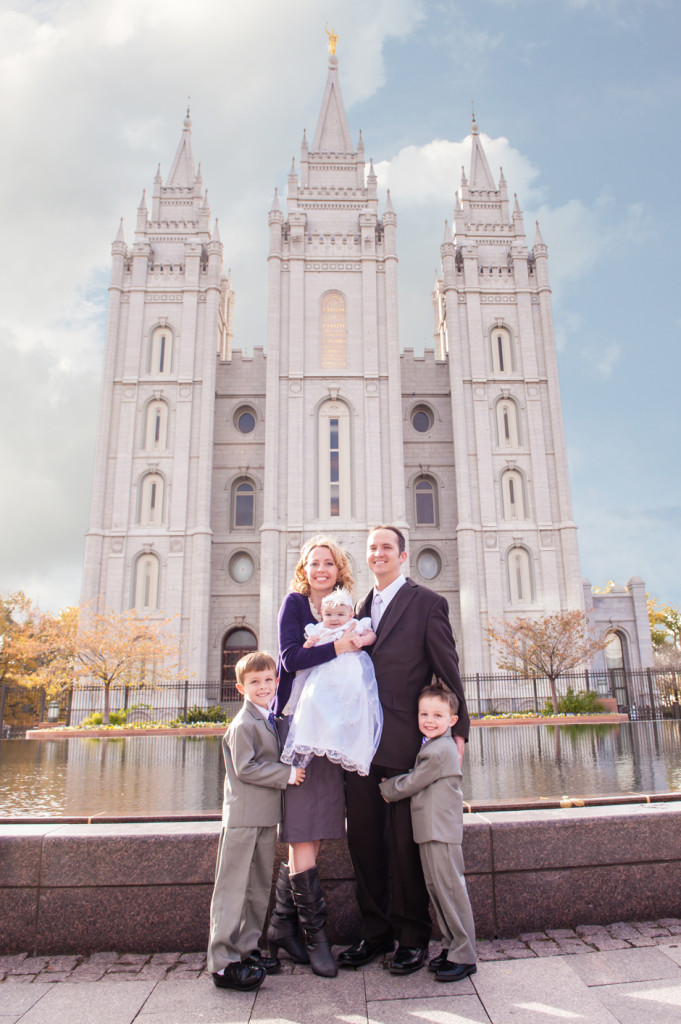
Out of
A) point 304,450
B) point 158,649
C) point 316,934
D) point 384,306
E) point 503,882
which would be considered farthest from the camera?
point 384,306

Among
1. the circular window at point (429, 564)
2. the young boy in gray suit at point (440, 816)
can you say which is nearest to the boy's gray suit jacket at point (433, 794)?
the young boy in gray suit at point (440, 816)

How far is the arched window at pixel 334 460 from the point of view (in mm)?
29625

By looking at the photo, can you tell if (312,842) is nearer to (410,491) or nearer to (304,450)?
(304,450)

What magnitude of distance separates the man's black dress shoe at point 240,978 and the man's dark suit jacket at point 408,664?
3.36ft

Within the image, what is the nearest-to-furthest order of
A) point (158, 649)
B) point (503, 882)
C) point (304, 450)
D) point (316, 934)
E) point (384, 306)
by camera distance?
point (316, 934) < point (503, 882) < point (158, 649) < point (304, 450) < point (384, 306)

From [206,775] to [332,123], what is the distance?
120 ft

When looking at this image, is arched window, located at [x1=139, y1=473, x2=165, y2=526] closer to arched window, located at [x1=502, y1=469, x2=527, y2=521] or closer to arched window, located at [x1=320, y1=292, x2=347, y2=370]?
arched window, located at [x1=320, y1=292, x2=347, y2=370]

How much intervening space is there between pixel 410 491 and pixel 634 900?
2876 centimetres

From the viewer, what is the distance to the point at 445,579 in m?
30.8

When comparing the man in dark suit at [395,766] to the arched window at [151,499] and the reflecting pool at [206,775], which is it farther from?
the arched window at [151,499]

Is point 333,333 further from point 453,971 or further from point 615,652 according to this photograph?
point 453,971

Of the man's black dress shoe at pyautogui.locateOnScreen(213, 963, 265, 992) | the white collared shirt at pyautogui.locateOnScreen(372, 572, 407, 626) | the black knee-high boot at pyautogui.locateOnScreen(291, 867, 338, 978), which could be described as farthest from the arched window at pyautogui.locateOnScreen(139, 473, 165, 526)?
the man's black dress shoe at pyautogui.locateOnScreen(213, 963, 265, 992)

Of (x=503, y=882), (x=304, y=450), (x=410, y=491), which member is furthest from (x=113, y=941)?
(x=410, y=491)

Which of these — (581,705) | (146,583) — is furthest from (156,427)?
(581,705)
